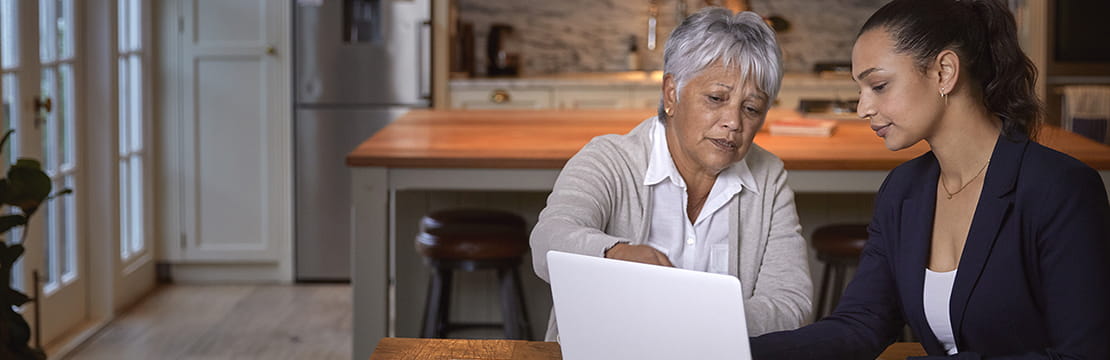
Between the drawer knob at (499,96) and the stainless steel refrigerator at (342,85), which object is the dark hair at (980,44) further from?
the drawer knob at (499,96)

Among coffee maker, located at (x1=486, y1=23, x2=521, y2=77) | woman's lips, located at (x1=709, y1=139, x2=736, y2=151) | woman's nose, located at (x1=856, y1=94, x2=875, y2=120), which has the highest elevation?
coffee maker, located at (x1=486, y1=23, x2=521, y2=77)

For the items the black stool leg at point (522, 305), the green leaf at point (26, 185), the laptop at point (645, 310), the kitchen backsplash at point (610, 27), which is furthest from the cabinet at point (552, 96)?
the laptop at point (645, 310)

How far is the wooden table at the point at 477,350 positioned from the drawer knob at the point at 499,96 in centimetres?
354

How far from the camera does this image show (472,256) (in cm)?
311

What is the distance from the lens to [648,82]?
5262 millimetres

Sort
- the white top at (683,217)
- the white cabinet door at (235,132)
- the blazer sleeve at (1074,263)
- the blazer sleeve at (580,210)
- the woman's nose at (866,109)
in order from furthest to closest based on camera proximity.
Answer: the white cabinet door at (235,132)
the white top at (683,217)
the blazer sleeve at (580,210)
the woman's nose at (866,109)
the blazer sleeve at (1074,263)

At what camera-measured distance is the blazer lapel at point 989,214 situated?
162cm

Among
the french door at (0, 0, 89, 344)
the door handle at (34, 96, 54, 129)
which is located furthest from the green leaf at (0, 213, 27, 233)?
the door handle at (34, 96, 54, 129)

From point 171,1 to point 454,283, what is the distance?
215 centimetres

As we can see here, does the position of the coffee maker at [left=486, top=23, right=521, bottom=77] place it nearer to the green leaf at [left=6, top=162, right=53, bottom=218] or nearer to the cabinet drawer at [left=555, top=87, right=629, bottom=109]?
the cabinet drawer at [left=555, top=87, right=629, bottom=109]

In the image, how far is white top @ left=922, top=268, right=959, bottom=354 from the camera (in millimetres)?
1713

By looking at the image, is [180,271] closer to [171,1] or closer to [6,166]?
[171,1]

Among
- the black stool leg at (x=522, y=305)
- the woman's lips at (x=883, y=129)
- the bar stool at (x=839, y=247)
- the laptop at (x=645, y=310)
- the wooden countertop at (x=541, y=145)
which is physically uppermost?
the woman's lips at (x=883, y=129)

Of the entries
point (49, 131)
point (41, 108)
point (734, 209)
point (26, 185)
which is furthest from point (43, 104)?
point (734, 209)
